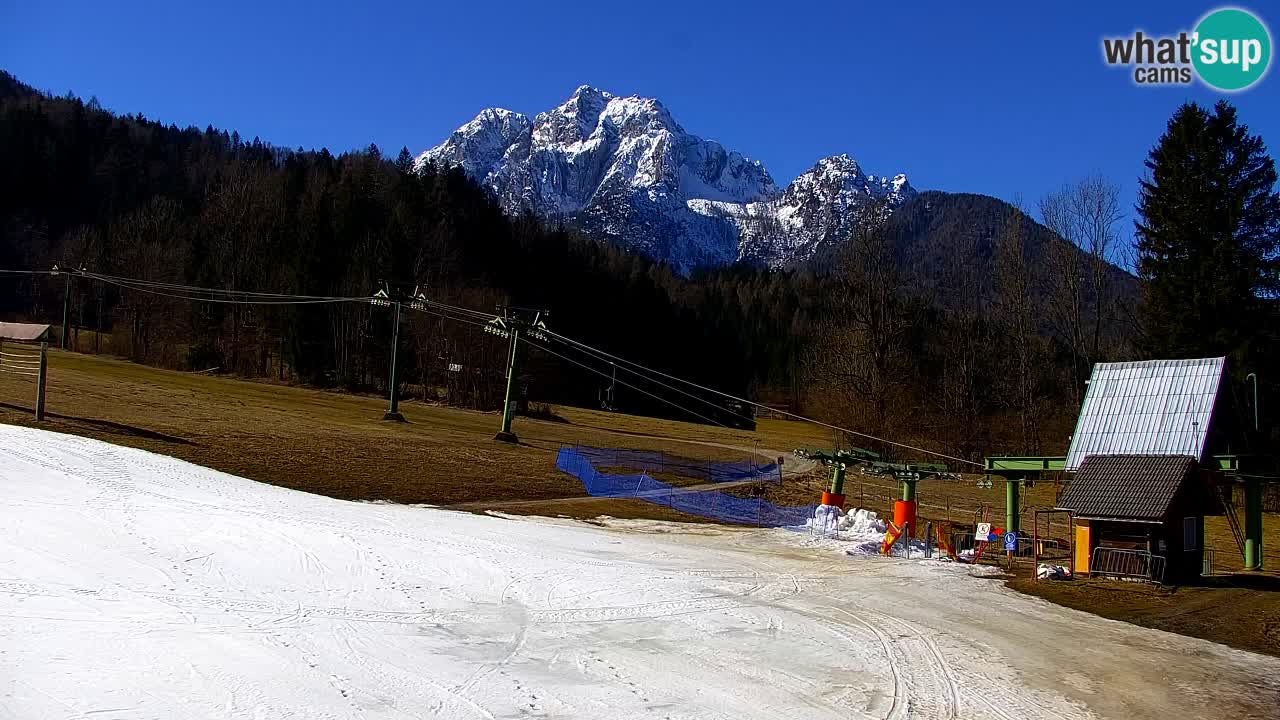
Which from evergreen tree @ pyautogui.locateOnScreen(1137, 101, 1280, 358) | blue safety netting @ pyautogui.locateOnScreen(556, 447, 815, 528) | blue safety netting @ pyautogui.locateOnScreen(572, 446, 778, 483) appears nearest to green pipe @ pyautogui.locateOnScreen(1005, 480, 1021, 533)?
blue safety netting @ pyautogui.locateOnScreen(556, 447, 815, 528)

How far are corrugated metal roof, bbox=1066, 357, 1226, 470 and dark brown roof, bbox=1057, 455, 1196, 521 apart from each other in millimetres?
849

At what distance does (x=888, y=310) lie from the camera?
57.2m

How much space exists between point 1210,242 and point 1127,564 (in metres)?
32.3

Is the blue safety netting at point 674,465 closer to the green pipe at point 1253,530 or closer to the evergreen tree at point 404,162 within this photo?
the green pipe at point 1253,530

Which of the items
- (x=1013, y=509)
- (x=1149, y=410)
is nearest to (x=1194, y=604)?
(x=1149, y=410)

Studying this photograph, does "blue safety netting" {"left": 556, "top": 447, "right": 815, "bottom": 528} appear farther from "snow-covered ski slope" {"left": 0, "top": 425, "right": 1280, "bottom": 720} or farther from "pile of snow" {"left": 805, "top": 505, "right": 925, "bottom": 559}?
"snow-covered ski slope" {"left": 0, "top": 425, "right": 1280, "bottom": 720}

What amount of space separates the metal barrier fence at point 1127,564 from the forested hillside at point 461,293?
102 ft

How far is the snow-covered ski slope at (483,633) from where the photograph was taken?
10.6 meters

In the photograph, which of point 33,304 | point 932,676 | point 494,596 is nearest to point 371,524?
point 494,596

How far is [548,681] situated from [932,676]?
5730mm

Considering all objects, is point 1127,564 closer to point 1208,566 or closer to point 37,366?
point 1208,566

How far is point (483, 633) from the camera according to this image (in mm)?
13891

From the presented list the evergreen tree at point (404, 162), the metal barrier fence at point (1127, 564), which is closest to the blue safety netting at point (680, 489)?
the metal barrier fence at point (1127, 564)

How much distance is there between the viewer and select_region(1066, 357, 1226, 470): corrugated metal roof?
25.2m
